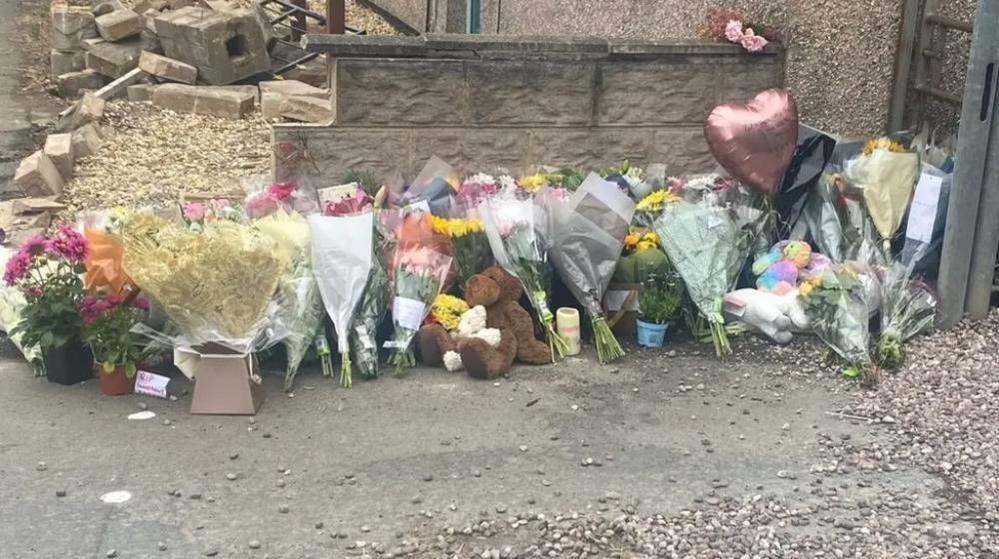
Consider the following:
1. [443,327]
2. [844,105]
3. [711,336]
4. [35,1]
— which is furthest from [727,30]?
[35,1]

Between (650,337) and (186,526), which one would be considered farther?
(650,337)

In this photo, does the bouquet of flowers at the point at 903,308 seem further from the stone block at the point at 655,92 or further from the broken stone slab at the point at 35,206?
the broken stone slab at the point at 35,206

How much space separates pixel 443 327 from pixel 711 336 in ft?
4.54

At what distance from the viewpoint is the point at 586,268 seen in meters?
5.64

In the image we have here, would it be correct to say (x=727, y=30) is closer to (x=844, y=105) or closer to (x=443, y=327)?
(x=844, y=105)

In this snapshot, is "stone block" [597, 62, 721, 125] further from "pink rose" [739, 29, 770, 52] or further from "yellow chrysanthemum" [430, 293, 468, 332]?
"yellow chrysanthemum" [430, 293, 468, 332]

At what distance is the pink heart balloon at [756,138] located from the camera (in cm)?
604

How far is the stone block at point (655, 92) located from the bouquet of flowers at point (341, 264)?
2.30m

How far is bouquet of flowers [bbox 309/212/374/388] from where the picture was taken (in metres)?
5.30

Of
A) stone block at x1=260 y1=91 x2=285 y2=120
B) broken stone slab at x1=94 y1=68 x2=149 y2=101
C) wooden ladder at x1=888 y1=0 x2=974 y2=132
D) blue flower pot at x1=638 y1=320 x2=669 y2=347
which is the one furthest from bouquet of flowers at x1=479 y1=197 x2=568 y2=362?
broken stone slab at x1=94 y1=68 x2=149 y2=101

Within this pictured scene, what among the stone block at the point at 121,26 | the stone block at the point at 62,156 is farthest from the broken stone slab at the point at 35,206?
the stone block at the point at 121,26

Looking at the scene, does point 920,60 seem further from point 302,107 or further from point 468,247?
point 302,107

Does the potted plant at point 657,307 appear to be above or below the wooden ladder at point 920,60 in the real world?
below

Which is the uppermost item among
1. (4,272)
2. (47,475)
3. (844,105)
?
(844,105)
